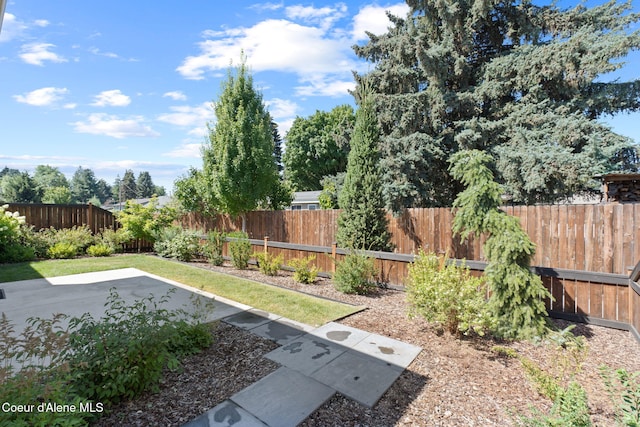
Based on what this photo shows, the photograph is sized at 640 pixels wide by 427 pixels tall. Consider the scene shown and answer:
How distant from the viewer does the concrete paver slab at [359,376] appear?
2672 millimetres

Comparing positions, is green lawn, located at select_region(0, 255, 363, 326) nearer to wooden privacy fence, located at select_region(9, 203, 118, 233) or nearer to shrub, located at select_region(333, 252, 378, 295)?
shrub, located at select_region(333, 252, 378, 295)

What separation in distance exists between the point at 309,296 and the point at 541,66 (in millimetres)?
9401

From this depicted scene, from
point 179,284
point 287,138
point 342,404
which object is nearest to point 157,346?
point 342,404

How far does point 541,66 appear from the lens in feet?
28.5

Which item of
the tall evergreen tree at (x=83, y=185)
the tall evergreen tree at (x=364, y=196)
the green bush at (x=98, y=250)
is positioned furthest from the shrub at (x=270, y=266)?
the tall evergreen tree at (x=83, y=185)

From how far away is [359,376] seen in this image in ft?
9.73

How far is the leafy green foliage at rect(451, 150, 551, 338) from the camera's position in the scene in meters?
3.85

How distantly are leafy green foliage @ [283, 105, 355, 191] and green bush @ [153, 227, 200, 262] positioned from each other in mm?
18555

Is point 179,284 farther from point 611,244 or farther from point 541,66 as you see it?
point 541,66

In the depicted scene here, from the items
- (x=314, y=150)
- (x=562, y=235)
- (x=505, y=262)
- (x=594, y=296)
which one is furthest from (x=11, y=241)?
(x=314, y=150)

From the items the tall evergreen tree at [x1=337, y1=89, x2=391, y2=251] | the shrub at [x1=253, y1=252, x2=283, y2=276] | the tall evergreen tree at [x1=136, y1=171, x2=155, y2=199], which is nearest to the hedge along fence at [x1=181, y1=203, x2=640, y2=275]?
the tall evergreen tree at [x1=337, y1=89, x2=391, y2=251]

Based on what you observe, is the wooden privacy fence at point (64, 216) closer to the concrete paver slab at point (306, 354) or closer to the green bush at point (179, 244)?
the green bush at point (179, 244)

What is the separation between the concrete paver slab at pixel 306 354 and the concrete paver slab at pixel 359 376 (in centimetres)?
10

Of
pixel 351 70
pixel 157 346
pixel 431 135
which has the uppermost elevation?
pixel 351 70
